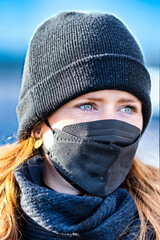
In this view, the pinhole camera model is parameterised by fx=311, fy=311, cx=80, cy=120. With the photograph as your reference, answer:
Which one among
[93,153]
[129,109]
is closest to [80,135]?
[93,153]

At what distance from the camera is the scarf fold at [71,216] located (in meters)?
1.55

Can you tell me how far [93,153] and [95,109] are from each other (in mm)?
255

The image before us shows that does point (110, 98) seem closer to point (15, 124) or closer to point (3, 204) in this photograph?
point (3, 204)

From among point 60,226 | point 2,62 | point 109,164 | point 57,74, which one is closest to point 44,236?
point 60,226

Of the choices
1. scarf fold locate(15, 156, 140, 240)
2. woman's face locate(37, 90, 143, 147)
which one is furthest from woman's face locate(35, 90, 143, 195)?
scarf fold locate(15, 156, 140, 240)

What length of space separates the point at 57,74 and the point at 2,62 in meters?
1.75

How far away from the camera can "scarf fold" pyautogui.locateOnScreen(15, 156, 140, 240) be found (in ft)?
5.09

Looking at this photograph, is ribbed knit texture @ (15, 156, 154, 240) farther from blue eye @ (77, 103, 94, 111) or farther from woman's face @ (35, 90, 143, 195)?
blue eye @ (77, 103, 94, 111)

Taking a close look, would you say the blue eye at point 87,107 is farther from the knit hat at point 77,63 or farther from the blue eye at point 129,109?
the blue eye at point 129,109

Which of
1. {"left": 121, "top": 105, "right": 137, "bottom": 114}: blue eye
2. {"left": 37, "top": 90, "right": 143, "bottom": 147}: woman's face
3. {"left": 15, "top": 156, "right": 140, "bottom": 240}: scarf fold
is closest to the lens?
{"left": 15, "top": 156, "right": 140, "bottom": 240}: scarf fold

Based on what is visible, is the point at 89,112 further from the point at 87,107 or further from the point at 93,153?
the point at 93,153

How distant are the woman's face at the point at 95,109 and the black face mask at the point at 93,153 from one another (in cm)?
5

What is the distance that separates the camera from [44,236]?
1.60 m

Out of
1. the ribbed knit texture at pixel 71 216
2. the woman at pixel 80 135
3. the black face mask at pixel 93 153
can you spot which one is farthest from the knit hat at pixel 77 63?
the ribbed knit texture at pixel 71 216
